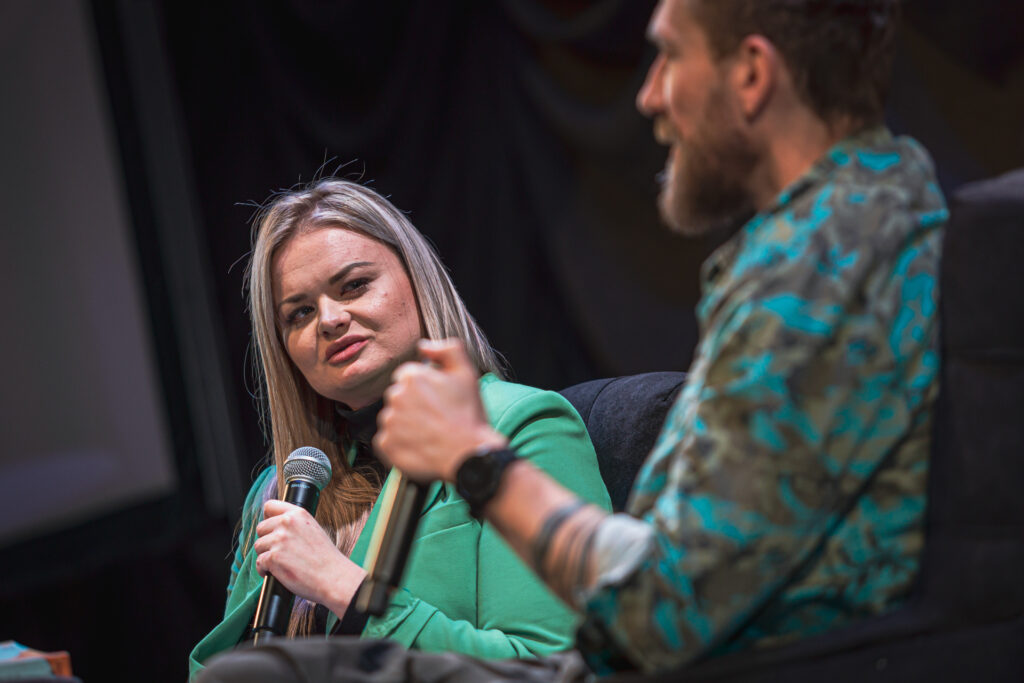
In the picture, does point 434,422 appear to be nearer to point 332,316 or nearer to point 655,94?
point 655,94

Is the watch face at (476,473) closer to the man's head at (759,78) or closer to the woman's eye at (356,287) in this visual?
the man's head at (759,78)

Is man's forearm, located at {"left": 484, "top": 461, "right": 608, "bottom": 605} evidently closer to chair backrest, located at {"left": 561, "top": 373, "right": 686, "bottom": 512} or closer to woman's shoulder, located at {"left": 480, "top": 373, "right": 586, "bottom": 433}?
woman's shoulder, located at {"left": 480, "top": 373, "right": 586, "bottom": 433}

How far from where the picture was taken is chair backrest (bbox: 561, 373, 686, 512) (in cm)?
193

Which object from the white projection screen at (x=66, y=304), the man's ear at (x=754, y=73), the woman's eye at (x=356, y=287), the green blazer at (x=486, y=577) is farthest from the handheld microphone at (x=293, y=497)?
the white projection screen at (x=66, y=304)

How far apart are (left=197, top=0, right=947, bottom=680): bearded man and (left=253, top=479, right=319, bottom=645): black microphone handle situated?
553mm

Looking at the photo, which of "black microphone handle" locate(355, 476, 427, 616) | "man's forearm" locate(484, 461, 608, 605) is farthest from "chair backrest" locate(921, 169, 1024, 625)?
"black microphone handle" locate(355, 476, 427, 616)

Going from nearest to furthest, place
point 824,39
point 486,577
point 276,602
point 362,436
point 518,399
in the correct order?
point 824,39, point 276,602, point 486,577, point 518,399, point 362,436

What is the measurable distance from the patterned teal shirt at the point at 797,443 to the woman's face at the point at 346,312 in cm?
102

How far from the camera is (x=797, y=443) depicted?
36.9 inches

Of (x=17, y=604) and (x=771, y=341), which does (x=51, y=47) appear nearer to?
(x=17, y=604)

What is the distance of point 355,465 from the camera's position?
2154 millimetres

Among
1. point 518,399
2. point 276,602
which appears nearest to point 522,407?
point 518,399

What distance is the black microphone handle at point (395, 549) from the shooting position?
1.07m

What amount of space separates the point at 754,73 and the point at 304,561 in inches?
40.0
